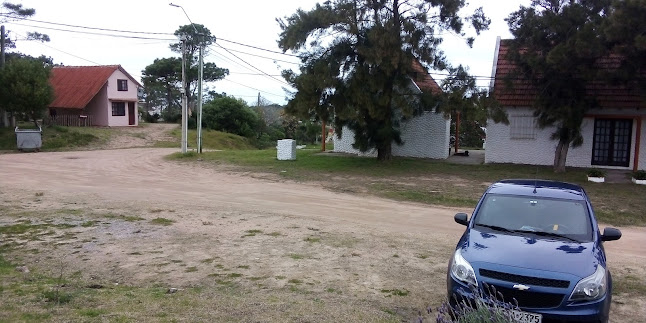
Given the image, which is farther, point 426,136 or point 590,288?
point 426,136

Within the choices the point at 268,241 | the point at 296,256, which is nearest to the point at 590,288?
the point at 296,256

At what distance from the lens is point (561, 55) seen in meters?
17.2

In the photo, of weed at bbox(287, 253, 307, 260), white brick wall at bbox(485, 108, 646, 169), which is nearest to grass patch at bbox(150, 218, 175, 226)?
weed at bbox(287, 253, 307, 260)

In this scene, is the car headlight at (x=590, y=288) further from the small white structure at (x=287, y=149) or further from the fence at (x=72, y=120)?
the fence at (x=72, y=120)

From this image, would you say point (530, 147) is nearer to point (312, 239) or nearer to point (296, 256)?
point (312, 239)

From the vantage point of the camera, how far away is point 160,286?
6.39 metres

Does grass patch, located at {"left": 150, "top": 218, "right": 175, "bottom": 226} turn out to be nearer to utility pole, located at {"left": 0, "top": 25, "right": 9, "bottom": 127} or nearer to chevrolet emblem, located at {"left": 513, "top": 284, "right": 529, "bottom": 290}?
chevrolet emblem, located at {"left": 513, "top": 284, "right": 529, "bottom": 290}

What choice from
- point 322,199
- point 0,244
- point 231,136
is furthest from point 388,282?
point 231,136

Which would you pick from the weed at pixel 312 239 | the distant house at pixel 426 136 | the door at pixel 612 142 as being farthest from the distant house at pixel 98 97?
the weed at pixel 312 239

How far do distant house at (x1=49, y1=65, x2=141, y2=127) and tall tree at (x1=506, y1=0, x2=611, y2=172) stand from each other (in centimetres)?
3528

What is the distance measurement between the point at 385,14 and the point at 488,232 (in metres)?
16.2

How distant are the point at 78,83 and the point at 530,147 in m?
38.8

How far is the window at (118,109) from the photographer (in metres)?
44.1

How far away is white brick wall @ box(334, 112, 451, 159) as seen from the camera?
25364mm
